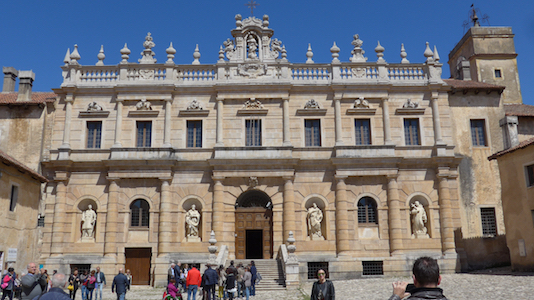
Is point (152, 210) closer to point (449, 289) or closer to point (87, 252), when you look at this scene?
point (87, 252)

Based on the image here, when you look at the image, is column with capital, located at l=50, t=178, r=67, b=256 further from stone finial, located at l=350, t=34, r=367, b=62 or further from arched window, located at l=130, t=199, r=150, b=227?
stone finial, located at l=350, t=34, r=367, b=62

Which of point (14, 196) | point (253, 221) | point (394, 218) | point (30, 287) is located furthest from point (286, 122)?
point (30, 287)

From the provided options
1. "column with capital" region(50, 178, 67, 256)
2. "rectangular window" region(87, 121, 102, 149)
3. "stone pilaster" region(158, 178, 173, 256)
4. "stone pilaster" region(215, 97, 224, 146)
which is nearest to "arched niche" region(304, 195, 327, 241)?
"stone pilaster" region(215, 97, 224, 146)

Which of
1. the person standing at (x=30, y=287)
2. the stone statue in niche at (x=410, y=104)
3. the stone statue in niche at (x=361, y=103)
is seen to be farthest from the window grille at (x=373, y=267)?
the person standing at (x=30, y=287)

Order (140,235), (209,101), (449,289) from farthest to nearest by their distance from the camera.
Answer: (209,101) < (140,235) < (449,289)

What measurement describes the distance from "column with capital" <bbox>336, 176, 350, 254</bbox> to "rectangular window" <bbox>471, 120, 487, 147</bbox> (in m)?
9.13

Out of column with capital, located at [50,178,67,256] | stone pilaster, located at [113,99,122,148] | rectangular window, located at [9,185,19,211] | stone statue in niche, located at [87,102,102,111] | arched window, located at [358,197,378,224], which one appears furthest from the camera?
stone statue in niche, located at [87,102,102,111]

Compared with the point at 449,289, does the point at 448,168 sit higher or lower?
higher

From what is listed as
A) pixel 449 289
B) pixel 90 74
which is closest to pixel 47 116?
pixel 90 74

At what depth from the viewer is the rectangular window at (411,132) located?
2997 cm

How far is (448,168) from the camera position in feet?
94.9

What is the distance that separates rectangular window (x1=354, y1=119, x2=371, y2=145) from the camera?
2988 centimetres

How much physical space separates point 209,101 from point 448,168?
1504 cm

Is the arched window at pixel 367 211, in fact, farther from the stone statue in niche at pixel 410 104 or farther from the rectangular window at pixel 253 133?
the rectangular window at pixel 253 133
